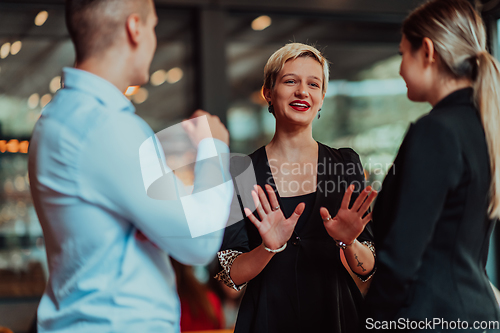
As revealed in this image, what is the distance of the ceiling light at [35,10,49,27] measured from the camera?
3049 mm

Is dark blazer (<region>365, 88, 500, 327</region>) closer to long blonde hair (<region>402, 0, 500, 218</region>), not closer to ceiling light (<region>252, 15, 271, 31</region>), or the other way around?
long blonde hair (<region>402, 0, 500, 218</region>)

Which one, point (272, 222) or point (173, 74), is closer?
point (272, 222)

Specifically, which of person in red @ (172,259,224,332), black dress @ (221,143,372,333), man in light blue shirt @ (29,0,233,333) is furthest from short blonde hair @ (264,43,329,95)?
person in red @ (172,259,224,332)

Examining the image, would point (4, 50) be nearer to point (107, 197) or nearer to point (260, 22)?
point (260, 22)

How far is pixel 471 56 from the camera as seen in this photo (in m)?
0.98

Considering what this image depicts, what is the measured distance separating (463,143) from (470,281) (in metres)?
0.29

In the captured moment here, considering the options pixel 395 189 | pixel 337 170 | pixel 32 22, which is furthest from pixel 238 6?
pixel 395 189

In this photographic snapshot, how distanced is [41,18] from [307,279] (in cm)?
277

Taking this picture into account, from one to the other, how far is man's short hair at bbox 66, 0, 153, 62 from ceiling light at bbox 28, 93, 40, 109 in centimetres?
251

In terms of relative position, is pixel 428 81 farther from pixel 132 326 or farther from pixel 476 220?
pixel 132 326

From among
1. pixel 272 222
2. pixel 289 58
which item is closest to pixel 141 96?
pixel 289 58

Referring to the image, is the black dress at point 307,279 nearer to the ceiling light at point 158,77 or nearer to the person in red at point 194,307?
the person in red at point 194,307

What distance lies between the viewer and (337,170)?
1.22m

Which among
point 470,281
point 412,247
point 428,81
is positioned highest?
point 428,81
